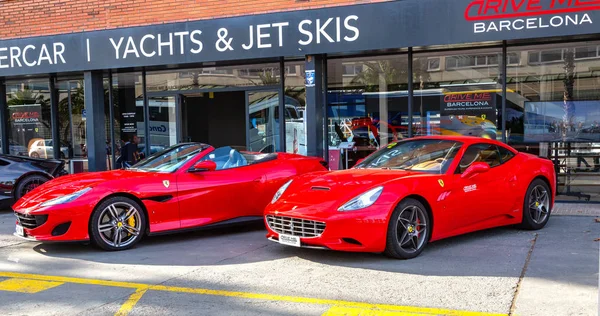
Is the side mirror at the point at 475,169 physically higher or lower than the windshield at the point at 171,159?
lower

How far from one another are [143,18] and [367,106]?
17.6 ft

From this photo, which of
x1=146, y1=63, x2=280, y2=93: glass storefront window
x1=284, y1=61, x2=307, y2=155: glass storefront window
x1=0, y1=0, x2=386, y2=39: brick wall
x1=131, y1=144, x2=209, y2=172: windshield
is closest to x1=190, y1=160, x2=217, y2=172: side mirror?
x1=131, y1=144, x2=209, y2=172: windshield

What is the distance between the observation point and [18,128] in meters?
16.3

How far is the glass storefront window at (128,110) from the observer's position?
1463 centimetres

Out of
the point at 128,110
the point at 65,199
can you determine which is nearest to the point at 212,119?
the point at 128,110

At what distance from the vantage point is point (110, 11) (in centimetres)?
1309

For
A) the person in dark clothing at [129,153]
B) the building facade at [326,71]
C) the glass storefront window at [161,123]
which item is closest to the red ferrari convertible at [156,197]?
the building facade at [326,71]

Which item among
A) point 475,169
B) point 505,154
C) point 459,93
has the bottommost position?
point 475,169

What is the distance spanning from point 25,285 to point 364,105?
8258mm

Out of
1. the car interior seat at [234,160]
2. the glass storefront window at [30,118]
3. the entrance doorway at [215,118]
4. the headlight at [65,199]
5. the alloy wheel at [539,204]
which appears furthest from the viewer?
the glass storefront window at [30,118]

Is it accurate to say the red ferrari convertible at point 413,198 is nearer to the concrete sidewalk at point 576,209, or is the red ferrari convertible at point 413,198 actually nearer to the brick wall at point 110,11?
the concrete sidewalk at point 576,209

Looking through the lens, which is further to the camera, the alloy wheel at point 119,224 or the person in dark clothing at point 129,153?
the person in dark clothing at point 129,153

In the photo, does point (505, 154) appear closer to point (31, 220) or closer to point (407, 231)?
point (407, 231)

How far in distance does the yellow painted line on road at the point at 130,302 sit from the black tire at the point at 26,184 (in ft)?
22.0
